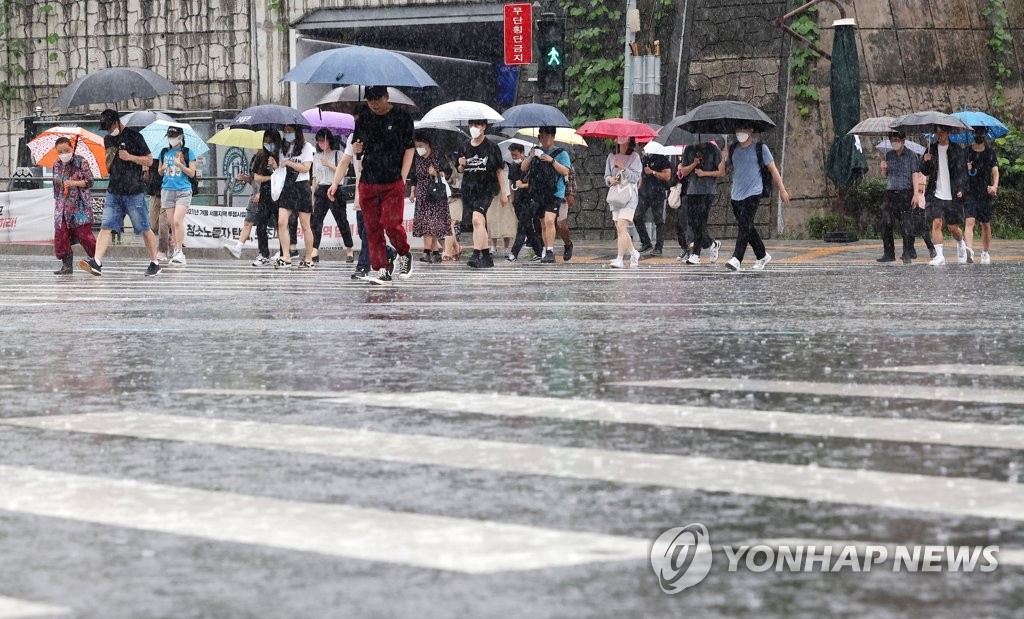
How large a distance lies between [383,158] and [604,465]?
9984 millimetres

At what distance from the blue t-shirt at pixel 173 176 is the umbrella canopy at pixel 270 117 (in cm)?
122

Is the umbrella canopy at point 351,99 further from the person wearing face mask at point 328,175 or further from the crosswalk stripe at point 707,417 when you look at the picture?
the crosswalk stripe at point 707,417

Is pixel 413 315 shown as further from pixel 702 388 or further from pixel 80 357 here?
pixel 702 388

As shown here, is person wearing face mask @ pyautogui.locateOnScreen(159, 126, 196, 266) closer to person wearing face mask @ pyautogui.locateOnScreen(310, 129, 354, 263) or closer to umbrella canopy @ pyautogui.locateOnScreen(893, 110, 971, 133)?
person wearing face mask @ pyautogui.locateOnScreen(310, 129, 354, 263)

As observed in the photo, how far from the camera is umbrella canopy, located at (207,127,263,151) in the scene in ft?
82.3

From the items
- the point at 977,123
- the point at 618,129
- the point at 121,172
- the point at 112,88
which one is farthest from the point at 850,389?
the point at 112,88

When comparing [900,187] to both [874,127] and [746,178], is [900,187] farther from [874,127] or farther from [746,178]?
[746,178]

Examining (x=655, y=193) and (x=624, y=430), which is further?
(x=655, y=193)

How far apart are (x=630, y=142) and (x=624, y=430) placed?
15.9 m

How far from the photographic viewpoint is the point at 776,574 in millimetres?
3758

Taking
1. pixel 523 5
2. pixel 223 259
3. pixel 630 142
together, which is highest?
pixel 523 5

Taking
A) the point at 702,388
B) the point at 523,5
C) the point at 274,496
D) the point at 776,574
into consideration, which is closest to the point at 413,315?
the point at 702,388

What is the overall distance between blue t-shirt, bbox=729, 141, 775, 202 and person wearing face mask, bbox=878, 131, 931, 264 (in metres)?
2.95

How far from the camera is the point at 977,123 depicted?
21.9 meters
